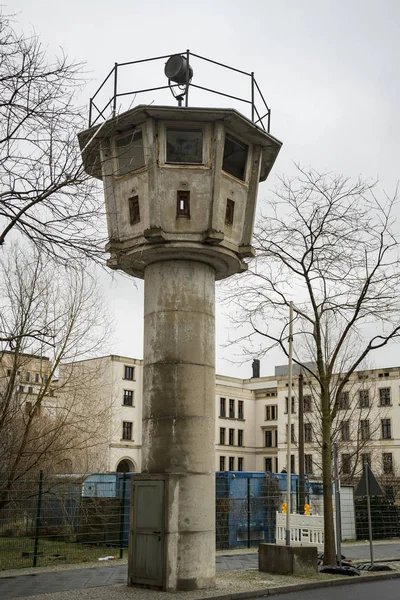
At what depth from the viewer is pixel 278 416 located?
7300 cm

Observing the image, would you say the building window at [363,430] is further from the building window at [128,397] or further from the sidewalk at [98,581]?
the sidewalk at [98,581]

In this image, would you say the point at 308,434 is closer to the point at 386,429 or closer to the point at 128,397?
the point at 386,429

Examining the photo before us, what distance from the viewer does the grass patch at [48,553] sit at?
18.2m

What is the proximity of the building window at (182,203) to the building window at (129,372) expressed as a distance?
49.2 meters

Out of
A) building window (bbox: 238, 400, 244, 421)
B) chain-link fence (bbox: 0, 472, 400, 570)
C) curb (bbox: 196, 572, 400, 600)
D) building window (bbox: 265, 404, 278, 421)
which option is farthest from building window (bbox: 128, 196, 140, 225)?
building window (bbox: 238, 400, 244, 421)

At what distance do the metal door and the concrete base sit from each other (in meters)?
3.89

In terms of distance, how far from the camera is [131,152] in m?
15.7

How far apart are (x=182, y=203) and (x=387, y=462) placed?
2037 inches

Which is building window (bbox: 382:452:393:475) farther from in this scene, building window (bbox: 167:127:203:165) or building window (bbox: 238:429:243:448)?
building window (bbox: 167:127:203:165)

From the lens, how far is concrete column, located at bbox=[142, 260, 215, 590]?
1390 cm

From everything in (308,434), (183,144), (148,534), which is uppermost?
(183,144)

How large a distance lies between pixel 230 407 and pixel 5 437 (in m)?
55.1

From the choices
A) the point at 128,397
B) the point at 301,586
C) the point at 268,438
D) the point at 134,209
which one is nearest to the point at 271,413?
the point at 268,438

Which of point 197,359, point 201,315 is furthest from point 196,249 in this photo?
point 197,359
